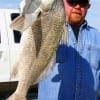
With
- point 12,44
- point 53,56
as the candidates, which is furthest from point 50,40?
point 12,44

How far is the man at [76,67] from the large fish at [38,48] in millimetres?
781

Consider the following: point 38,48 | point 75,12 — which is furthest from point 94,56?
point 38,48

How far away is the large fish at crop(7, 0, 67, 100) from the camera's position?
4031 mm

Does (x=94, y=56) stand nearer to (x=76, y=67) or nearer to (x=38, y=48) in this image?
(x=76, y=67)

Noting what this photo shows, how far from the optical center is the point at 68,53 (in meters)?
5.05

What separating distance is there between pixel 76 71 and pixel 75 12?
1.97 ft

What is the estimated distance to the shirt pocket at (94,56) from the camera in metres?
5.11

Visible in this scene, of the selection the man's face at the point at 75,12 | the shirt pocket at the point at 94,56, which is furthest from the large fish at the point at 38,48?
the shirt pocket at the point at 94,56

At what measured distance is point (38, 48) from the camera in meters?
4.14

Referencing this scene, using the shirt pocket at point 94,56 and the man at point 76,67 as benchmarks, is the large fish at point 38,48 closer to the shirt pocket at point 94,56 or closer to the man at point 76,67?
the man at point 76,67

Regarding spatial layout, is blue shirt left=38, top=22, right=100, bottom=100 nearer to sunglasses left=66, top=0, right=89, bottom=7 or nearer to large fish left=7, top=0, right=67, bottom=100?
sunglasses left=66, top=0, right=89, bottom=7

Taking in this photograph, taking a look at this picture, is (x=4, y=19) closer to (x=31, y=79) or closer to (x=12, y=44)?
(x=12, y=44)

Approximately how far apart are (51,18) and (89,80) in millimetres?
1292

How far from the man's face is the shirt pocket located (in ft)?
1.23
